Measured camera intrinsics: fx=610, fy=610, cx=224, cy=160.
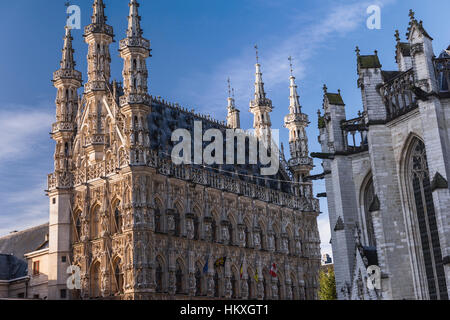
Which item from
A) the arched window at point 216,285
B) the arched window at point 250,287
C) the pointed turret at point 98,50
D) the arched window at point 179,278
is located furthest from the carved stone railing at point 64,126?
the arched window at point 250,287

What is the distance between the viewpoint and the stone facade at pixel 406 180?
89.9 ft

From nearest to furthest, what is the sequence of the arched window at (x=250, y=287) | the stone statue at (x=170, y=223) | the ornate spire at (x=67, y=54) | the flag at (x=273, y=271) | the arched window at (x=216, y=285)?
1. the stone statue at (x=170, y=223)
2. the arched window at (x=216, y=285)
3. the ornate spire at (x=67, y=54)
4. the flag at (x=273, y=271)
5. the arched window at (x=250, y=287)

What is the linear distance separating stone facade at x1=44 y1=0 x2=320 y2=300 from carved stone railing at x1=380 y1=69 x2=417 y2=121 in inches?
789

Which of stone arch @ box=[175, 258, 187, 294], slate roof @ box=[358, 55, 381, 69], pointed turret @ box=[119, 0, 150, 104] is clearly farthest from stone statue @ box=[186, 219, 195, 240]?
slate roof @ box=[358, 55, 381, 69]

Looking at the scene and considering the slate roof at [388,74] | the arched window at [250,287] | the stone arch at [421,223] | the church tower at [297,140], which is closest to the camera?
the stone arch at [421,223]

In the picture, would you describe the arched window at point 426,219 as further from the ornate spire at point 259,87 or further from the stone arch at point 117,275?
the ornate spire at point 259,87

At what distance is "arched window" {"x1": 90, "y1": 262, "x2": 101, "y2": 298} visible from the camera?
4574cm

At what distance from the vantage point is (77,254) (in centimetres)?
4731

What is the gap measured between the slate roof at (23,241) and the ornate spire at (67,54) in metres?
15.5

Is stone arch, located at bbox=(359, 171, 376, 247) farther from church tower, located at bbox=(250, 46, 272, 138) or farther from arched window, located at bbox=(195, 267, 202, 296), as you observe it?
church tower, located at bbox=(250, 46, 272, 138)

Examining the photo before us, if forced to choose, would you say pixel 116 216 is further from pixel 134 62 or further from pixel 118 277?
pixel 134 62
